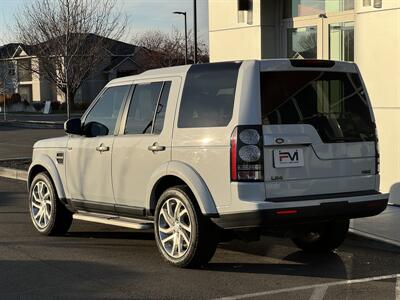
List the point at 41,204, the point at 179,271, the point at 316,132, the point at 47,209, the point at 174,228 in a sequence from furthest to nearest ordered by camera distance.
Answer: the point at 41,204 < the point at 47,209 < the point at 174,228 < the point at 179,271 < the point at 316,132

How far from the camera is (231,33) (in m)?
12.5

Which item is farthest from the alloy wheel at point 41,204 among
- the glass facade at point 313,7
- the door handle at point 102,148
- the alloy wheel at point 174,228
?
the glass facade at point 313,7

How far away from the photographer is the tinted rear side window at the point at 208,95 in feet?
19.0

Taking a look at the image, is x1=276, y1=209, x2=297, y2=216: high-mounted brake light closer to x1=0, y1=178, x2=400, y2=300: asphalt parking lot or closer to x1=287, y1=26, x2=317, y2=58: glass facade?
x1=0, y1=178, x2=400, y2=300: asphalt parking lot

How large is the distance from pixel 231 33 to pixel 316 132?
6997 mm

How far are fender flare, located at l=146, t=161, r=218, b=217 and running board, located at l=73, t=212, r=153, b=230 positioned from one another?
2.05 ft

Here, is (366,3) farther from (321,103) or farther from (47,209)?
(47,209)

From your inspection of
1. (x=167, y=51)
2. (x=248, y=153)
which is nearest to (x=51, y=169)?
(x=248, y=153)

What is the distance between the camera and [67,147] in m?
7.65

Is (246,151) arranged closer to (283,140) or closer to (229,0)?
(283,140)

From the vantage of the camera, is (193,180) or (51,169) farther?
(51,169)

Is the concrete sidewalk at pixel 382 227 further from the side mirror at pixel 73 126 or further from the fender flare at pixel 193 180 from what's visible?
the side mirror at pixel 73 126

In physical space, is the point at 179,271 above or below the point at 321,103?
below

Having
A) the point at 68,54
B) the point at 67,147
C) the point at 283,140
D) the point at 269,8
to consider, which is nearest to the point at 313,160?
the point at 283,140
